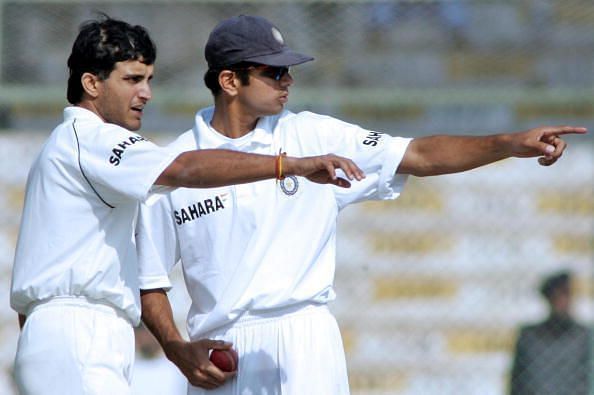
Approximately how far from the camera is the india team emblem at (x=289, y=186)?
4.53 metres

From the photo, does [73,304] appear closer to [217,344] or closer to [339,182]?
[217,344]

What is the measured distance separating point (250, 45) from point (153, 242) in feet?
2.64

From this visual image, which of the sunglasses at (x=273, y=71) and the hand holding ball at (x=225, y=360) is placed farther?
the sunglasses at (x=273, y=71)

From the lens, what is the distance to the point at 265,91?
460 centimetres

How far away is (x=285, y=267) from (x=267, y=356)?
323 mm

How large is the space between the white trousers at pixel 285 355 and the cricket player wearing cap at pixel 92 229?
Result: 0.45m

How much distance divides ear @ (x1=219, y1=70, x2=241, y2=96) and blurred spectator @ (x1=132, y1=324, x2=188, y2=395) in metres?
3.34

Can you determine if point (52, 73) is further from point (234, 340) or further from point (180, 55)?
point (234, 340)

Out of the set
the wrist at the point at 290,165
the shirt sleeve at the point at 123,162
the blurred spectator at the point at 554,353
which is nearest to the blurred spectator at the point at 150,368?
the blurred spectator at the point at 554,353

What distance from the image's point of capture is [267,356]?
4.47 m

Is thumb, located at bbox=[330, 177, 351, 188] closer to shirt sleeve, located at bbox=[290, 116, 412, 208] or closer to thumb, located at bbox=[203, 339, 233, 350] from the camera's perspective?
shirt sleeve, located at bbox=[290, 116, 412, 208]

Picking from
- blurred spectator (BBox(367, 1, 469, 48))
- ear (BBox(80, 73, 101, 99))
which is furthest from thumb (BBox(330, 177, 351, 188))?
blurred spectator (BBox(367, 1, 469, 48))

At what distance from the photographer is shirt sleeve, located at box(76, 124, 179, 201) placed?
4000 mm

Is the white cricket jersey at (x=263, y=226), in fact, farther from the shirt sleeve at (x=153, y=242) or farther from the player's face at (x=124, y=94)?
the player's face at (x=124, y=94)
